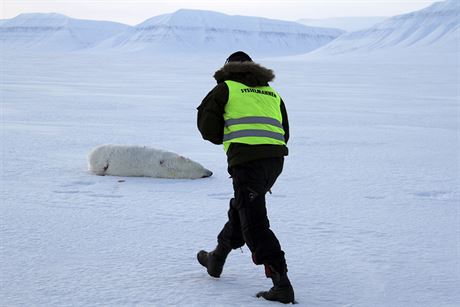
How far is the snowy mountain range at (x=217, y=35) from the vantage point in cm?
13825

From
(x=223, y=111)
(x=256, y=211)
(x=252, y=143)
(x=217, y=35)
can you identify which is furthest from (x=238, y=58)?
(x=217, y=35)

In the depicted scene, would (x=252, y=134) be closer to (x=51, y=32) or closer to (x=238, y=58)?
(x=238, y=58)

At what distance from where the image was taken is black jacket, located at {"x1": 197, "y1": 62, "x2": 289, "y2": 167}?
8.98 ft

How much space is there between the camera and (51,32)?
158 metres

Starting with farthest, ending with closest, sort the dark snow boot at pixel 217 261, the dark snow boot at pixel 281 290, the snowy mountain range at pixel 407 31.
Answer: the snowy mountain range at pixel 407 31, the dark snow boot at pixel 217 261, the dark snow boot at pixel 281 290

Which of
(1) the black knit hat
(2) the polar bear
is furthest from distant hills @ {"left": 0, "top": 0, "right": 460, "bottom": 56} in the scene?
(1) the black knit hat

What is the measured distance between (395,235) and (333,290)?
110cm

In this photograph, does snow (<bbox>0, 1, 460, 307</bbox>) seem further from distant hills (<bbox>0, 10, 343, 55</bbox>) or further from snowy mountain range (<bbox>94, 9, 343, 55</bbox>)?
distant hills (<bbox>0, 10, 343, 55</bbox>)

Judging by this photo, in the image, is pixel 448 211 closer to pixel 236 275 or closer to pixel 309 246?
pixel 309 246

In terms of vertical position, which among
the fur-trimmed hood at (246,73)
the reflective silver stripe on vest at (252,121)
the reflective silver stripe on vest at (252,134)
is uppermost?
the fur-trimmed hood at (246,73)

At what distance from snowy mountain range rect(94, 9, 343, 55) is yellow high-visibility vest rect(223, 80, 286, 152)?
127 m

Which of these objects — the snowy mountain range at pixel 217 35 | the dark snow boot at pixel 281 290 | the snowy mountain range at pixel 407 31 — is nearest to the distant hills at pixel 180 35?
the snowy mountain range at pixel 217 35

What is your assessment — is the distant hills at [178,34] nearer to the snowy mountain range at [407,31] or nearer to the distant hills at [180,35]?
the distant hills at [180,35]

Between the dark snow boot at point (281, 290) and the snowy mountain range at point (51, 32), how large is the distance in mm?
143685
